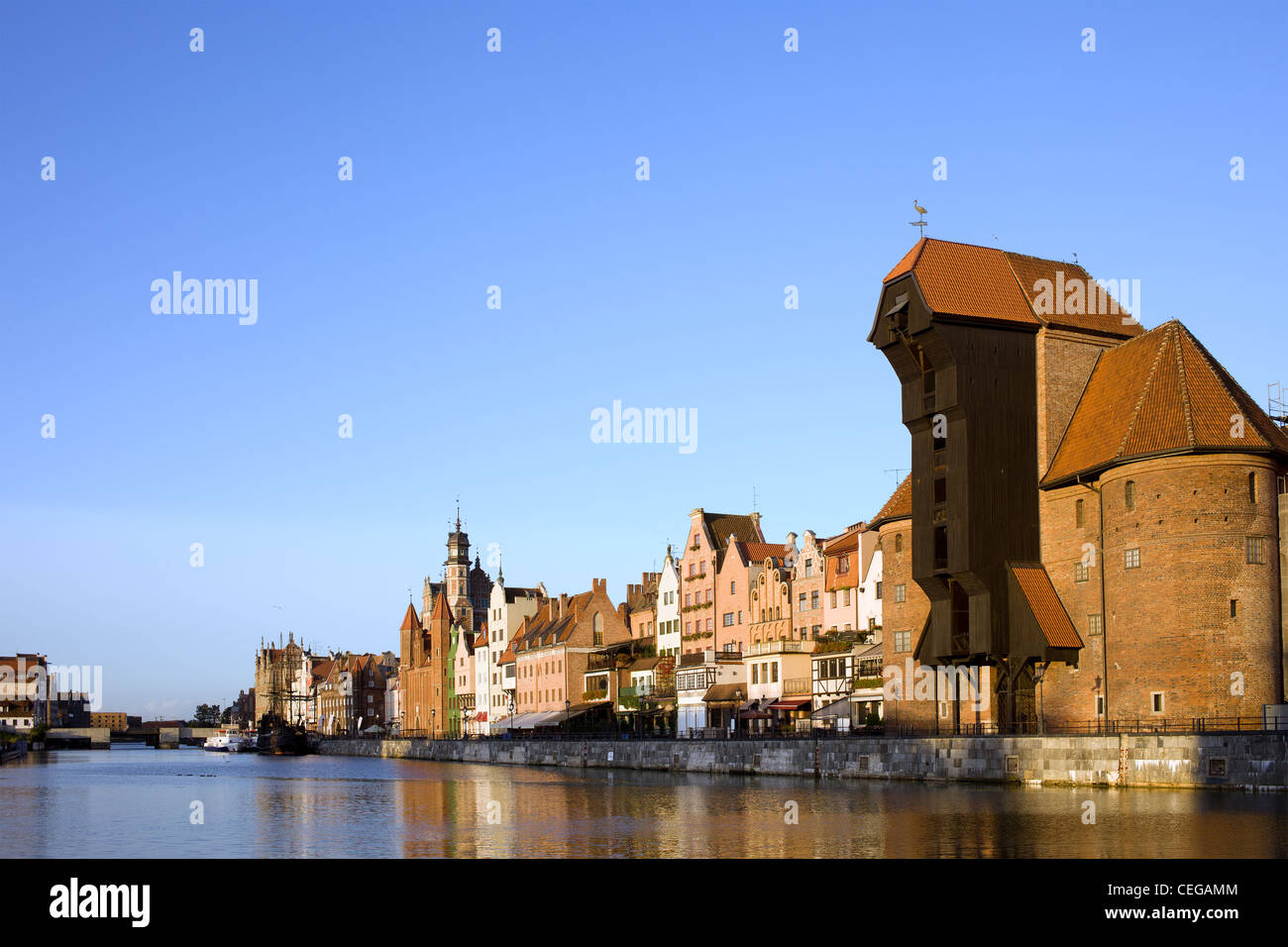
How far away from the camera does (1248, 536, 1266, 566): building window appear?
168 feet

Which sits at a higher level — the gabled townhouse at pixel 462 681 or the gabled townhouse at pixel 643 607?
the gabled townhouse at pixel 643 607

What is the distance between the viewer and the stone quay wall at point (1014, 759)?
44812 mm

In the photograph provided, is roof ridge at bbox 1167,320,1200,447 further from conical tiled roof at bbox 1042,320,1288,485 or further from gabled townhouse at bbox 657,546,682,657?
gabled townhouse at bbox 657,546,682,657

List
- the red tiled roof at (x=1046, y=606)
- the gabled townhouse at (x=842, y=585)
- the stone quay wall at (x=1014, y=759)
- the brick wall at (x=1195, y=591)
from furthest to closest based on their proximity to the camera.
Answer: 1. the gabled townhouse at (x=842, y=585)
2. the red tiled roof at (x=1046, y=606)
3. the brick wall at (x=1195, y=591)
4. the stone quay wall at (x=1014, y=759)

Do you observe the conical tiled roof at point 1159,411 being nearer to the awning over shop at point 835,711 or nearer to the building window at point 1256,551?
the building window at point 1256,551

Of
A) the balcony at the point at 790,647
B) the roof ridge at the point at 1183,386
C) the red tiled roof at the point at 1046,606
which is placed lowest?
the balcony at the point at 790,647

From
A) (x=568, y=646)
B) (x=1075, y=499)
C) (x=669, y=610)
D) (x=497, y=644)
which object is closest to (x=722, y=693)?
(x=669, y=610)

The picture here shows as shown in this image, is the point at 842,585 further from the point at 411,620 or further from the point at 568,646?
the point at 411,620

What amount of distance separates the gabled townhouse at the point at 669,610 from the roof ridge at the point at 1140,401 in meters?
51.1

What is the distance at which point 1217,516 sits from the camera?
5106cm

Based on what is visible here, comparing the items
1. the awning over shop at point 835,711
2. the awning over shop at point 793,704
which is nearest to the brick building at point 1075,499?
the awning over shop at point 835,711

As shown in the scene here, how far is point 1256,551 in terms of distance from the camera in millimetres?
51219
